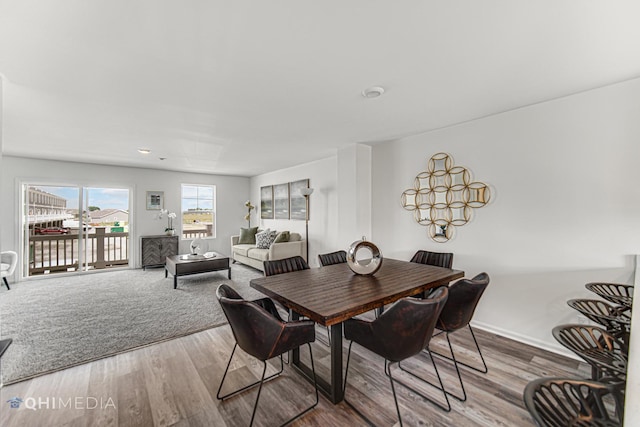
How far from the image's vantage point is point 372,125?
3238 millimetres

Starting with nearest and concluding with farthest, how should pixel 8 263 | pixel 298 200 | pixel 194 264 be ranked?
pixel 8 263
pixel 194 264
pixel 298 200

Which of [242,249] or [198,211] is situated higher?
[198,211]

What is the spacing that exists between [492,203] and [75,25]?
12.3 ft

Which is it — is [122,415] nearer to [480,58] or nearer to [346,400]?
[346,400]

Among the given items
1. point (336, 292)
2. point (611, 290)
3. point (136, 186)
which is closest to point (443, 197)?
point (611, 290)

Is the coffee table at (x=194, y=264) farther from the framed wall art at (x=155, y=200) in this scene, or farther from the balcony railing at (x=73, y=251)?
the balcony railing at (x=73, y=251)

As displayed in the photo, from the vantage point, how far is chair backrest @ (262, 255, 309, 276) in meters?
2.64

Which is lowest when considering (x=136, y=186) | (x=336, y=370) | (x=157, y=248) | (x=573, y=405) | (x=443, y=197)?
(x=336, y=370)

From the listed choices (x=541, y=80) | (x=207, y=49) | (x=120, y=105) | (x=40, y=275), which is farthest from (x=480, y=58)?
(x=40, y=275)

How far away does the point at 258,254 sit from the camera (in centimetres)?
547

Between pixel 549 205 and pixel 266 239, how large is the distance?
4.92 meters

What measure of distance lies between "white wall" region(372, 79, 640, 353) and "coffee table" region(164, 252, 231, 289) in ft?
12.7

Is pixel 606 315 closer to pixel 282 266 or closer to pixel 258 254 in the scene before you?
pixel 282 266

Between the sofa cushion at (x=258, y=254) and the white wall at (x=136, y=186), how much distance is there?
1.91 meters
